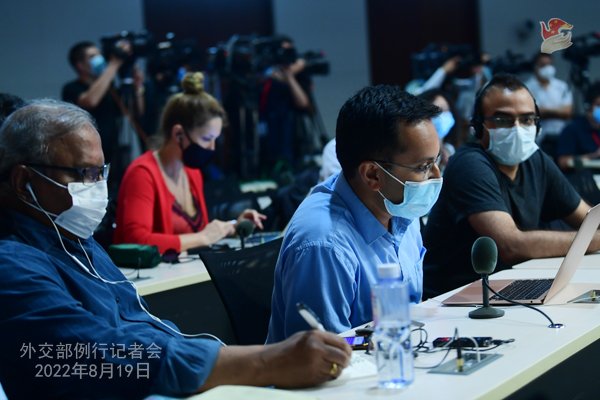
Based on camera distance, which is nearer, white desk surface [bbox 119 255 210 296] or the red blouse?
white desk surface [bbox 119 255 210 296]

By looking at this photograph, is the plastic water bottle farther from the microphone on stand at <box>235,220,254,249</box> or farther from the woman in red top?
the woman in red top

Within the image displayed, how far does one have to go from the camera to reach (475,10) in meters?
9.48

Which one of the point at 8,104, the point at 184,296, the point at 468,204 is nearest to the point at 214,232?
the point at 184,296

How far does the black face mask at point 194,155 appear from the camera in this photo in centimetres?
326

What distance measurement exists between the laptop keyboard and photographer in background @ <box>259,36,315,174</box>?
475 cm

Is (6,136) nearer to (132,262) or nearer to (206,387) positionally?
(206,387)

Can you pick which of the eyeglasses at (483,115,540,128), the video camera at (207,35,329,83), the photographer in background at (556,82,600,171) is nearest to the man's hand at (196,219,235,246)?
the eyeglasses at (483,115,540,128)

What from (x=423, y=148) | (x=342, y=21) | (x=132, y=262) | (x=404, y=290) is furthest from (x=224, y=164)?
(x=404, y=290)

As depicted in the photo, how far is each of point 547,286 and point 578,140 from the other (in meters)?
4.92

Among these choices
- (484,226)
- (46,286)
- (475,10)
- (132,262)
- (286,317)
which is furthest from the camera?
(475,10)

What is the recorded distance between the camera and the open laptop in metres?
1.64

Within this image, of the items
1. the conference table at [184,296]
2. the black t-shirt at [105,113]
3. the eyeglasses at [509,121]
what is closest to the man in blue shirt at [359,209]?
the conference table at [184,296]

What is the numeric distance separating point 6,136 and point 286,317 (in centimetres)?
75

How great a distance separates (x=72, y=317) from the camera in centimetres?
121
